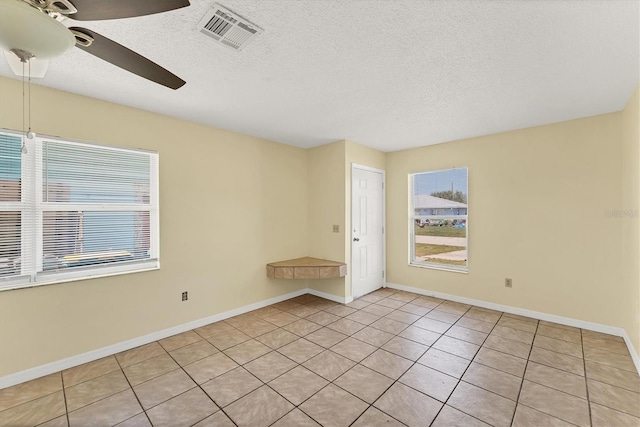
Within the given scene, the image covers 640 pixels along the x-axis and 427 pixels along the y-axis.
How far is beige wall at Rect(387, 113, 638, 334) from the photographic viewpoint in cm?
301

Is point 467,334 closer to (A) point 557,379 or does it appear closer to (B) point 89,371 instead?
(A) point 557,379

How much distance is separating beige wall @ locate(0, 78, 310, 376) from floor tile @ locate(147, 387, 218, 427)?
3.95 ft

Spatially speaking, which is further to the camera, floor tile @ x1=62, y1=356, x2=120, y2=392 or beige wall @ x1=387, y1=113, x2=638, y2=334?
beige wall @ x1=387, y1=113, x2=638, y2=334

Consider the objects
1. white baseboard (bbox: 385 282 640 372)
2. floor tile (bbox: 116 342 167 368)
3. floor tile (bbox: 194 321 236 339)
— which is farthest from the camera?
floor tile (bbox: 194 321 236 339)

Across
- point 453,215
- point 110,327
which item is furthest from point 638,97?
point 110,327

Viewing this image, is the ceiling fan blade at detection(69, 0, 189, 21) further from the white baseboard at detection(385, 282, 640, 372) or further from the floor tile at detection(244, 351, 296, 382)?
the white baseboard at detection(385, 282, 640, 372)

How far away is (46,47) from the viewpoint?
1.11 m

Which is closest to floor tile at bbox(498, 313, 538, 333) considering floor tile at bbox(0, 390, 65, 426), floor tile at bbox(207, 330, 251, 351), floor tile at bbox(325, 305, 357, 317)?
floor tile at bbox(325, 305, 357, 317)

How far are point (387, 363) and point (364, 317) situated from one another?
1.08 metres

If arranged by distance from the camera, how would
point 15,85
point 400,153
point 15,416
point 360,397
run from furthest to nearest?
point 400,153, point 15,85, point 360,397, point 15,416

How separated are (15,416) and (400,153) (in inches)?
203

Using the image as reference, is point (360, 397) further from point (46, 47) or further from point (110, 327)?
point (46, 47)

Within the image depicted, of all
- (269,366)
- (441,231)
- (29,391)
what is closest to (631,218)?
(441,231)

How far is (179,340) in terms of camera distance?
298 cm
